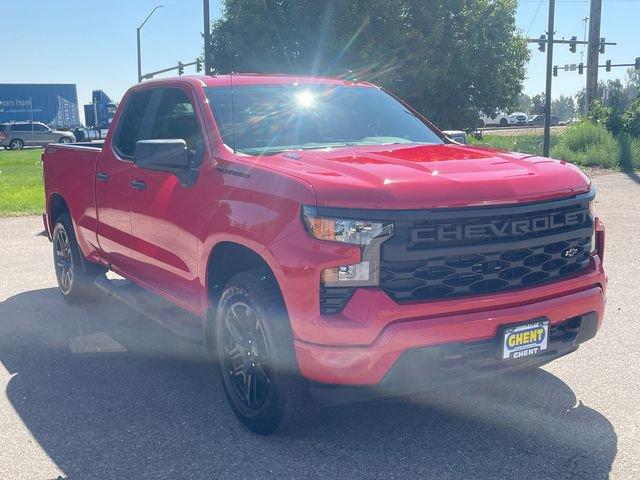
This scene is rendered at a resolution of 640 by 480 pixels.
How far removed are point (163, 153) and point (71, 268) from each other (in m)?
2.99

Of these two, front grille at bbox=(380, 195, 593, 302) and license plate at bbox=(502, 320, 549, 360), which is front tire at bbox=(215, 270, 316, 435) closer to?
front grille at bbox=(380, 195, 593, 302)

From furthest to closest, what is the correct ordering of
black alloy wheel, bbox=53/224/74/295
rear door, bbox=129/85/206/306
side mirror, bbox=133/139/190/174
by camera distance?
black alloy wheel, bbox=53/224/74/295 < rear door, bbox=129/85/206/306 < side mirror, bbox=133/139/190/174

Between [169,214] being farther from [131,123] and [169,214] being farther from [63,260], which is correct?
[63,260]

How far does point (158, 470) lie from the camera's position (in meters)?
3.67

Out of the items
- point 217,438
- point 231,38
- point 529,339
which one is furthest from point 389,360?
point 231,38

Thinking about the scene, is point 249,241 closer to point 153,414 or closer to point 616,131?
point 153,414

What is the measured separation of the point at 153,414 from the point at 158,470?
735 mm

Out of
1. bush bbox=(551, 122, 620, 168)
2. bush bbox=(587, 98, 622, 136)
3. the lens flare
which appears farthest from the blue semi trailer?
the lens flare

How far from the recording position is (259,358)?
3891 millimetres

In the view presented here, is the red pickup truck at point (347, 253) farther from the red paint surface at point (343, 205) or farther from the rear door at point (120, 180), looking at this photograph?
the rear door at point (120, 180)

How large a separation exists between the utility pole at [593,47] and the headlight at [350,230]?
27046mm

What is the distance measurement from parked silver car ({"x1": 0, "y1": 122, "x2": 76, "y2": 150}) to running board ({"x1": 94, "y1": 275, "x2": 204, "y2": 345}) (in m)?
45.7

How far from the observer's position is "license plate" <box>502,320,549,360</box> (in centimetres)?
363

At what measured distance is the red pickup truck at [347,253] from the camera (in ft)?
11.3
